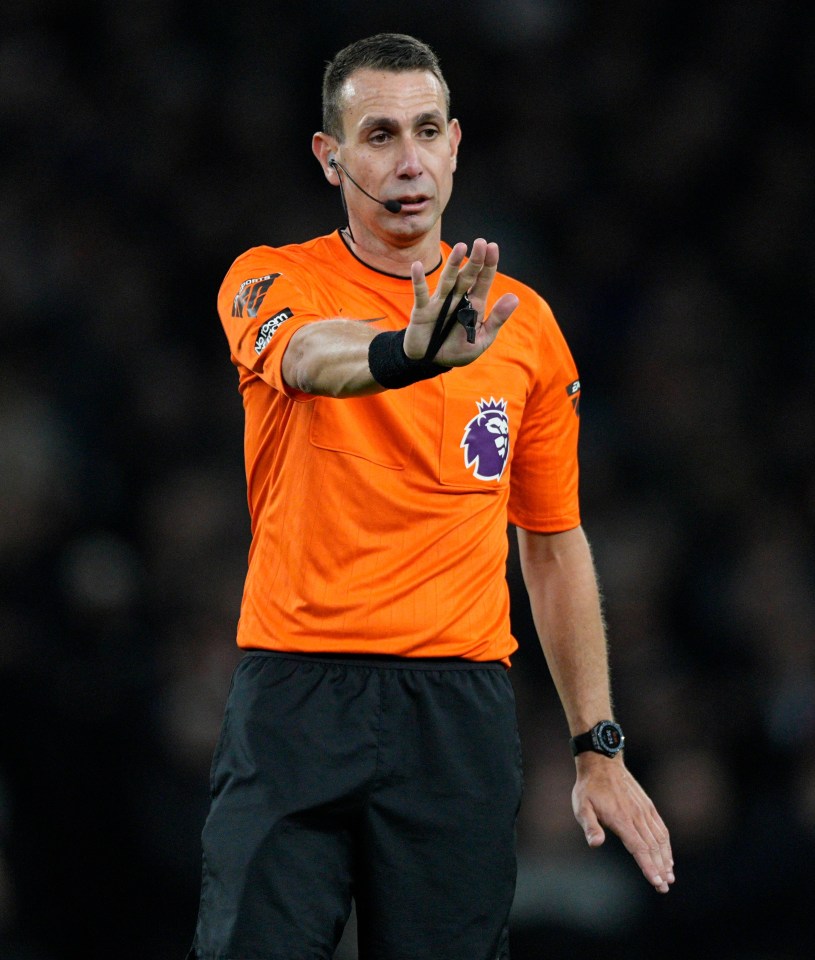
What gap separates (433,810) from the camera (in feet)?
10.4

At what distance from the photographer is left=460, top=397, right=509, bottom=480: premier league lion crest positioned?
3.32 m

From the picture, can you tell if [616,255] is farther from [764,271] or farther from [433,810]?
[433,810]

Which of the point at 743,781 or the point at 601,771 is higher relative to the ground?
the point at 601,771

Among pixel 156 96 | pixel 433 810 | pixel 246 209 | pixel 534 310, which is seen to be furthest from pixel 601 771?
pixel 156 96

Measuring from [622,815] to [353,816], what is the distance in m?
0.75

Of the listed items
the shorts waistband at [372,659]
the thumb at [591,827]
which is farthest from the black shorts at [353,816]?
the thumb at [591,827]

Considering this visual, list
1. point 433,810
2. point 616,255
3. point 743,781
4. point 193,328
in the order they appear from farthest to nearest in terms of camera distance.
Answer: point 616,255
point 193,328
point 743,781
point 433,810

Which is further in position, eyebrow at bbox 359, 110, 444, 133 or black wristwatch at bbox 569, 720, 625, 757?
black wristwatch at bbox 569, 720, 625, 757

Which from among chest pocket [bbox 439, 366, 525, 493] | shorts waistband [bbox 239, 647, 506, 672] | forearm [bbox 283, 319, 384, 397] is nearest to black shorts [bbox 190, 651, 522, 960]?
shorts waistband [bbox 239, 647, 506, 672]

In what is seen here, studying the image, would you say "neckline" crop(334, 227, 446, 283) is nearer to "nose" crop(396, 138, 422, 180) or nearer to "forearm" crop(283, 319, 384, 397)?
"nose" crop(396, 138, 422, 180)

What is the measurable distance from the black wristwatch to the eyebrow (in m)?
1.51

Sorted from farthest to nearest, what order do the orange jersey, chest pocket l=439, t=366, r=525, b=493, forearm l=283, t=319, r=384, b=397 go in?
chest pocket l=439, t=366, r=525, b=493, the orange jersey, forearm l=283, t=319, r=384, b=397

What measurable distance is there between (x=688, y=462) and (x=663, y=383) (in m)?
0.45

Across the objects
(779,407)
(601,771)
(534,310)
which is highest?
(534,310)
